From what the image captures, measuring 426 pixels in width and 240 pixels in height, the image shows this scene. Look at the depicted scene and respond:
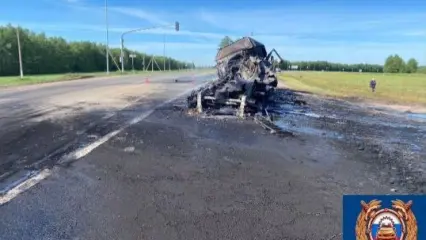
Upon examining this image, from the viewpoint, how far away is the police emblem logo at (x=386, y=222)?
2077mm

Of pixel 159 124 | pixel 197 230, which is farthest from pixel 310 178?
pixel 159 124

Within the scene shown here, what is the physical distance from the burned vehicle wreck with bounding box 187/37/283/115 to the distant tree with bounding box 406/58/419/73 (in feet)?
548

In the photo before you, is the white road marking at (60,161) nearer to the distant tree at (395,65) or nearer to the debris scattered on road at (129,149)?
the debris scattered on road at (129,149)

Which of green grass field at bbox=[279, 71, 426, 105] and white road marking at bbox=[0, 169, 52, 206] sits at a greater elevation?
white road marking at bbox=[0, 169, 52, 206]

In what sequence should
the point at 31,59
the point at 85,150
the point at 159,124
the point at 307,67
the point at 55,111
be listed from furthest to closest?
the point at 307,67
the point at 31,59
the point at 55,111
the point at 159,124
the point at 85,150

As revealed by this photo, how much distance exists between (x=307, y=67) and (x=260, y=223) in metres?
195

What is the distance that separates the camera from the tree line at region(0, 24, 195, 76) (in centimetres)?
5913

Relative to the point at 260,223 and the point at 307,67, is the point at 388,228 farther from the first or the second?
the point at 307,67

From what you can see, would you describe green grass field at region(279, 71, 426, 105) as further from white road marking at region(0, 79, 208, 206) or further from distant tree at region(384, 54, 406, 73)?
distant tree at region(384, 54, 406, 73)

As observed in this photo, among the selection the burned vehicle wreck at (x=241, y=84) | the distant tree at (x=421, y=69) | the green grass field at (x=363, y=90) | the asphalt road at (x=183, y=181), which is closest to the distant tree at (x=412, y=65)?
the distant tree at (x=421, y=69)

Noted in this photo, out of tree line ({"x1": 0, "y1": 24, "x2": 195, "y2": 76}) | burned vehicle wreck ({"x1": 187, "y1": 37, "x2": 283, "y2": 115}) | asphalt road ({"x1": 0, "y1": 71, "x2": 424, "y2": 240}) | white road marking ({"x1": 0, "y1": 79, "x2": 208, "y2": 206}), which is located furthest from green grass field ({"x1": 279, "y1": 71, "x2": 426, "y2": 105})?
tree line ({"x1": 0, "y1": 24, "x2": 195, "y2": 76})

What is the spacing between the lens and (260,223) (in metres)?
4.36

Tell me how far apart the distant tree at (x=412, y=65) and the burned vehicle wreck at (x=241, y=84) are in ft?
548

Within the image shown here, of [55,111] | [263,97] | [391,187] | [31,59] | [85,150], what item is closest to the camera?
[391,187]
